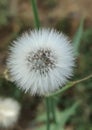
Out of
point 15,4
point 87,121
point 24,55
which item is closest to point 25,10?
point 15,4

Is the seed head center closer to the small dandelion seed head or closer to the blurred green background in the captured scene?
the small dandelion seed head

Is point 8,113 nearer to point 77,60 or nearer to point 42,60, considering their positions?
point 42,60

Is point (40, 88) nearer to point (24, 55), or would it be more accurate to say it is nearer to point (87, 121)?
point (24, 55)

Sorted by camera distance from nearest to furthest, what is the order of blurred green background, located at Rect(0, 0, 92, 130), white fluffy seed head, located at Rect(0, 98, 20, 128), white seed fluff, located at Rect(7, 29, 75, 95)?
white seed fluff, located at Rect(7, 29, 75, 95)
white fluffy seed head, located at Rect(0, 98, 20, 128)
blurred green background, located at Rect(0, 0, 92, 130)

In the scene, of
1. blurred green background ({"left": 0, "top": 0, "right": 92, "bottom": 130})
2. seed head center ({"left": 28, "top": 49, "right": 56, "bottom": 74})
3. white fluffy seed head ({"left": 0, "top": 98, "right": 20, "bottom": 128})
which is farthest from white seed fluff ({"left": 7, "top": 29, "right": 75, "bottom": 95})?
blurred green background ({"left": 0, "top": 0, "right": 92, "bottom": 130})

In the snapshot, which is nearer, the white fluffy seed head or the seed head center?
the seed head center

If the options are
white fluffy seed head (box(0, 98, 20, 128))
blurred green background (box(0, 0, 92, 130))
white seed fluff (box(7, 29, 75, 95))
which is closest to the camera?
white seed fluff (box(7, 29, 75, 95))

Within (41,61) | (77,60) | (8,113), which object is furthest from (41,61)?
(77,60)

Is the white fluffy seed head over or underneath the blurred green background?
underneath
